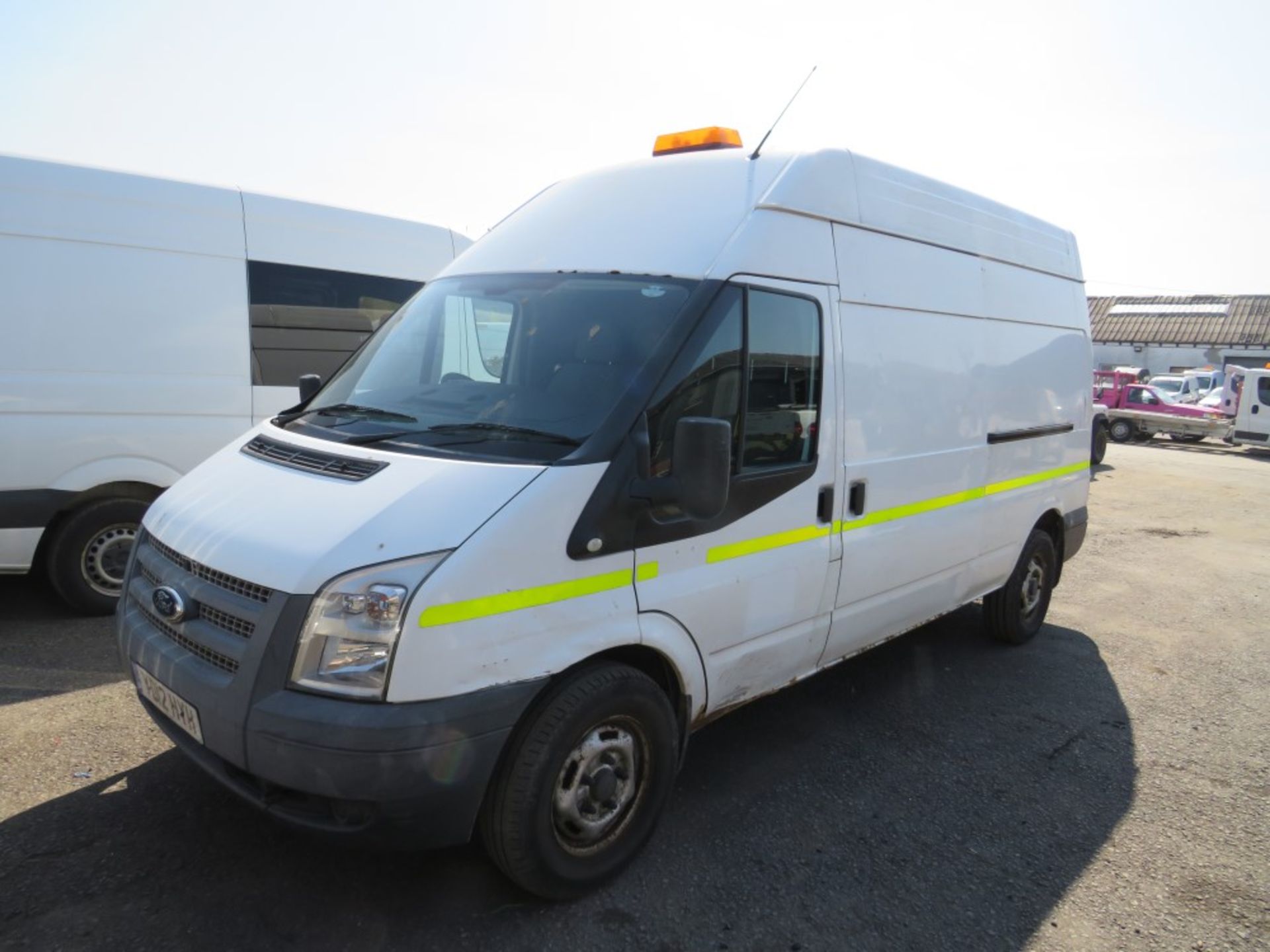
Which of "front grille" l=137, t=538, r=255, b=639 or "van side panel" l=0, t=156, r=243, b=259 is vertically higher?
"van side panel" l=0, t=156, r=243, b=259

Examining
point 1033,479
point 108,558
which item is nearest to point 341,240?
point 108,558

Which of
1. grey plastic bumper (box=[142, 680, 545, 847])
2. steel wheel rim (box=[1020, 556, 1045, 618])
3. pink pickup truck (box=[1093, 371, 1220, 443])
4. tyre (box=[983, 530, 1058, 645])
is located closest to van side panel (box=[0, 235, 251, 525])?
→ grey plastic bumper (box=[142, 680, 545, 847])

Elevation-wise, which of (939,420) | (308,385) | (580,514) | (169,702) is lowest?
(169,702)

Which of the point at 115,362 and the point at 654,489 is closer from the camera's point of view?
the point at 654,489

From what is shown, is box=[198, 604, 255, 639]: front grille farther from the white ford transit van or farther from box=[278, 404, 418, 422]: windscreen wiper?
box=[278, 404, 418, 422]: windscreen wiper

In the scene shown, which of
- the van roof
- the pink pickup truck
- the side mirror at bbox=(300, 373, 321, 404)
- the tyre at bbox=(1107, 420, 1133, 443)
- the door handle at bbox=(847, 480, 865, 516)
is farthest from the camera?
the tyre at bbox=(1107, 420, 1133, 443)

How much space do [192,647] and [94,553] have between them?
323 cm

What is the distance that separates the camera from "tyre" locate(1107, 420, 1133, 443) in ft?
76.8

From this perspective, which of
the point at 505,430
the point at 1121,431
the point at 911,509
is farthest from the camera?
the point at 1121,431

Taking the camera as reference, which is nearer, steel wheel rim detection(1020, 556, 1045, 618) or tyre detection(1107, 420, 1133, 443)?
steel wheel rim detection(1020, 556, 1045, 618)

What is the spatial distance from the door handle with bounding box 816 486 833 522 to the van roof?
1028 mm

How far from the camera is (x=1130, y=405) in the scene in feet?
76.6

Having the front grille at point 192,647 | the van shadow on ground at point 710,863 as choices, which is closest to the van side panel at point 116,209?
the front grille at point 192,647

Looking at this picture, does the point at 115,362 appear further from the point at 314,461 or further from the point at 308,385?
the point at 314,461
